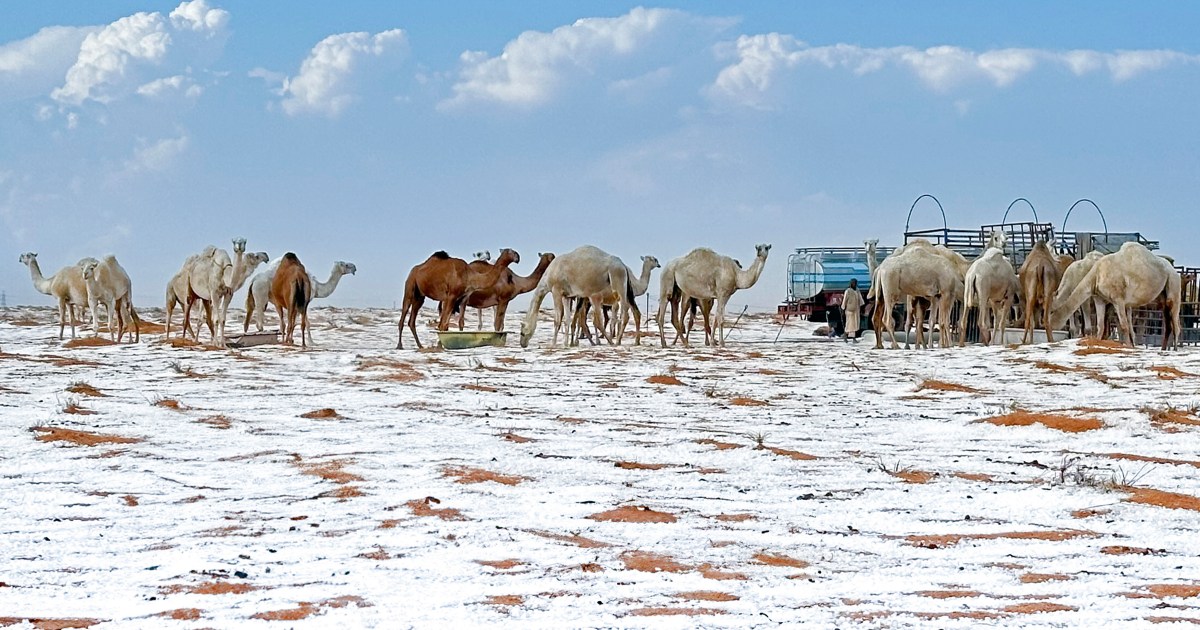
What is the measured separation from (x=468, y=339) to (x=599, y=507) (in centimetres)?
1689

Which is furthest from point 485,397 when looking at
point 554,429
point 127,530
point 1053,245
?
point 1053,245

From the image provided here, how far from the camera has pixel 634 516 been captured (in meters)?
6.07

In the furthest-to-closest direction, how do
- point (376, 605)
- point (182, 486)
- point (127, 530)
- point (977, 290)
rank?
1. point (977, 290)
2. point (182, 486)
3. point (127, 530)
4. point (376, 605)

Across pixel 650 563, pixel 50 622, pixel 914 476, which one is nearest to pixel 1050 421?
pixel 914 476

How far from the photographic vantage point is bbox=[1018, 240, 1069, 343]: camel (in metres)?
23.8

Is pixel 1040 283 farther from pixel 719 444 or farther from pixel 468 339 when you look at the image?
Result: pixel 719 444

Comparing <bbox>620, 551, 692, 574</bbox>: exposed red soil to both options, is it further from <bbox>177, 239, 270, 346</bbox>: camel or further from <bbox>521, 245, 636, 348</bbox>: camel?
<bbox>177, 239, 270, 346</bbox>: camel

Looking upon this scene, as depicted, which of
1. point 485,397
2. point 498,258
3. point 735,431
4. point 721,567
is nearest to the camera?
point 721,567

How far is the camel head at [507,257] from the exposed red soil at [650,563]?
2082cm

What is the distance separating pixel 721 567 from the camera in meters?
5.00

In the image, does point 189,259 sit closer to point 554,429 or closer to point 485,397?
point 485,397

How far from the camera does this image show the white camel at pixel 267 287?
26.8 m

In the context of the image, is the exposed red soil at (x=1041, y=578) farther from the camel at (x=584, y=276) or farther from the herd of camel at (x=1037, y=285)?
the camel at (x=584, y=276)

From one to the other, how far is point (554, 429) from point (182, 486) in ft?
10.1
